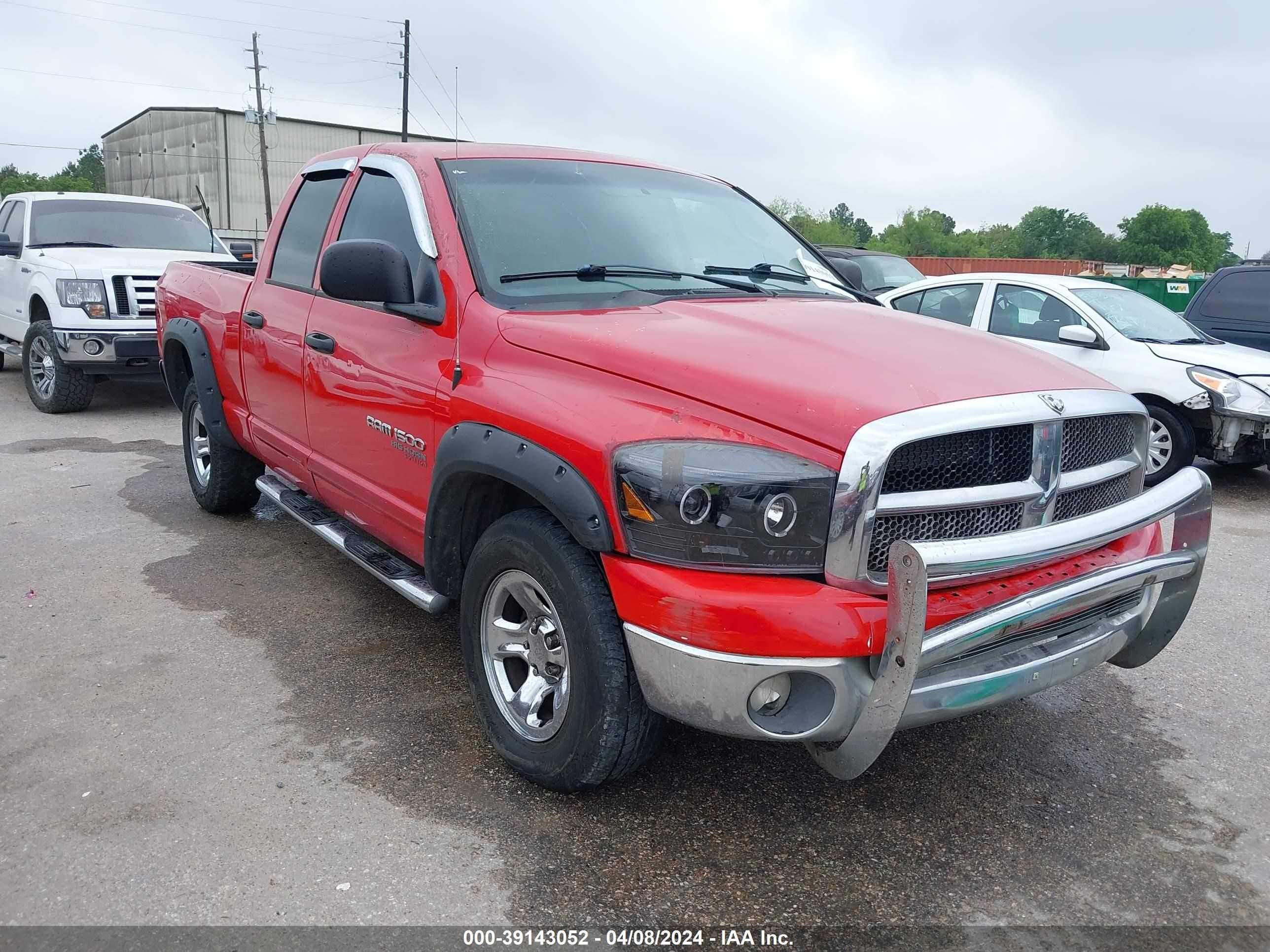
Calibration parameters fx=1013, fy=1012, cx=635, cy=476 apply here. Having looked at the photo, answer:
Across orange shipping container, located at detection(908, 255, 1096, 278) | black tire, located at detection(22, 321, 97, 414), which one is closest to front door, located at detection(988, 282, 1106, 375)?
black tire, located at detection(22, 321, 97, 414)

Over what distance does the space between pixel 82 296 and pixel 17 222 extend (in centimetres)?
201

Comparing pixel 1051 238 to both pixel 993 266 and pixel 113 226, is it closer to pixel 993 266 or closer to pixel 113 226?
pixel 993 266

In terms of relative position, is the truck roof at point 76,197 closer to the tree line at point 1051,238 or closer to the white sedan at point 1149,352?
the white sedan at point 1149,352

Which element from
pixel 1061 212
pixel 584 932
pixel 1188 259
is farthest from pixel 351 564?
pixel 1061 212

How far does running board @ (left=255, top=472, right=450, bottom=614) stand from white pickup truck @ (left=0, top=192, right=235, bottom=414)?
4159mm

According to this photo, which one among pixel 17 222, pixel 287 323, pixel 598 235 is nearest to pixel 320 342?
pixel 287 323

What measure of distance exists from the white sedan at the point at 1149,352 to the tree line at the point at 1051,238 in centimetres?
7351

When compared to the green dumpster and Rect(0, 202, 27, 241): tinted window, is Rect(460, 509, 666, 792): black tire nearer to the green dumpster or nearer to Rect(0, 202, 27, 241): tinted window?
Rect(0, 202, 27, 241): tinted window

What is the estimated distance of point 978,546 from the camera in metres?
2.39

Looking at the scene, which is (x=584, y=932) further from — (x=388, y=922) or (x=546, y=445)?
(x=546, y=445)

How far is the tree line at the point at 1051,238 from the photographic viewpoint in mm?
92938

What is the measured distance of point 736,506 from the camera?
94.5 inches

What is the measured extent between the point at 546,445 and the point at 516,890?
115 centimetres

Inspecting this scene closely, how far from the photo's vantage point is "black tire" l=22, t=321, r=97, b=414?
29.6 feet
